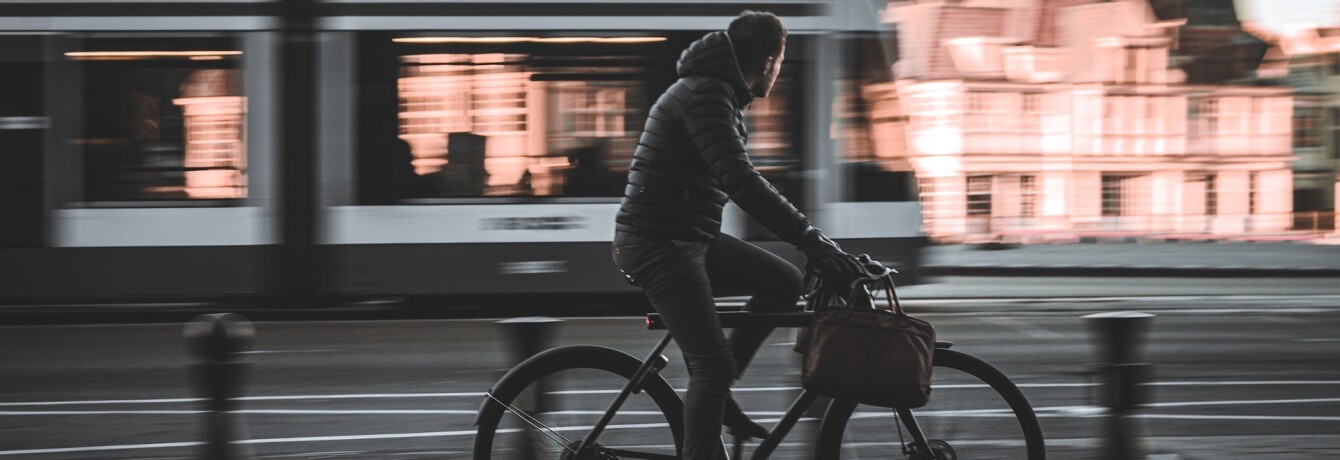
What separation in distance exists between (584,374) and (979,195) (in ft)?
109

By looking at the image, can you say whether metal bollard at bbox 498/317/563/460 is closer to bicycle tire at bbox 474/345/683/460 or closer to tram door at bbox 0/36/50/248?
bicycle tire at bbox 474/345/683/460

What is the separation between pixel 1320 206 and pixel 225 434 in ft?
92.8

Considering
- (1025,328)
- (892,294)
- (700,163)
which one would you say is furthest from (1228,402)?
(700,163)

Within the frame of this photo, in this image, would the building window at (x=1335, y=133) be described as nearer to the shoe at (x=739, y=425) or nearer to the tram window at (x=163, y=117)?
the tram window at (x=163, y=117)

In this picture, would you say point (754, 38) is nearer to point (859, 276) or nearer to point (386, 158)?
point (859, 276)

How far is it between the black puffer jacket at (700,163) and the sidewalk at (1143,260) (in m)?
18.2

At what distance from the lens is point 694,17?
36.8 ft

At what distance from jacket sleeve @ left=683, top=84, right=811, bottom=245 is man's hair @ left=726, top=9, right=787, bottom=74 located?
0.41ft

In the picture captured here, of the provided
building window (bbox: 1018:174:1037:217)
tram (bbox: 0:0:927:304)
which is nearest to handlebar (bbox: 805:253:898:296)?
tram (bbox: 0:0:927:304)

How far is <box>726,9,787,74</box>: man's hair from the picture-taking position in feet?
12.1

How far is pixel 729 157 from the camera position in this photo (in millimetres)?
3600

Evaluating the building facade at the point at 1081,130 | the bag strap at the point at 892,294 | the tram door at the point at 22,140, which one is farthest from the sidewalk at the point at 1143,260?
the bag strap at the point at 892,294

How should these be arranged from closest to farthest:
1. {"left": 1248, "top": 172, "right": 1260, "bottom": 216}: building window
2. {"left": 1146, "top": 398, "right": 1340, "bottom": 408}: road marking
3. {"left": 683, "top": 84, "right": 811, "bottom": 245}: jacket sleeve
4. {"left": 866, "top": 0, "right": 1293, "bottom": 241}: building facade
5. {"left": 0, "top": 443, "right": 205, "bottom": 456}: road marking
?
{"left": 683, "top": 84, "right": 811, "bottom": 245}: jacket sleeve → {"left": 0, "top": 443, "right": 205, "bottom": 456}: road marking → {"left": 1146, "top": 398, "right": 1340, "bottom": 408}: road marking → {"left": 1248, "top": 172, "right": 1260, "bottom": 216}: building window → {"left": 866, "top": 0, "right": 1293, "bottom": 241}: building facade

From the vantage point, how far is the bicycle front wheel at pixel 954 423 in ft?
12.6
